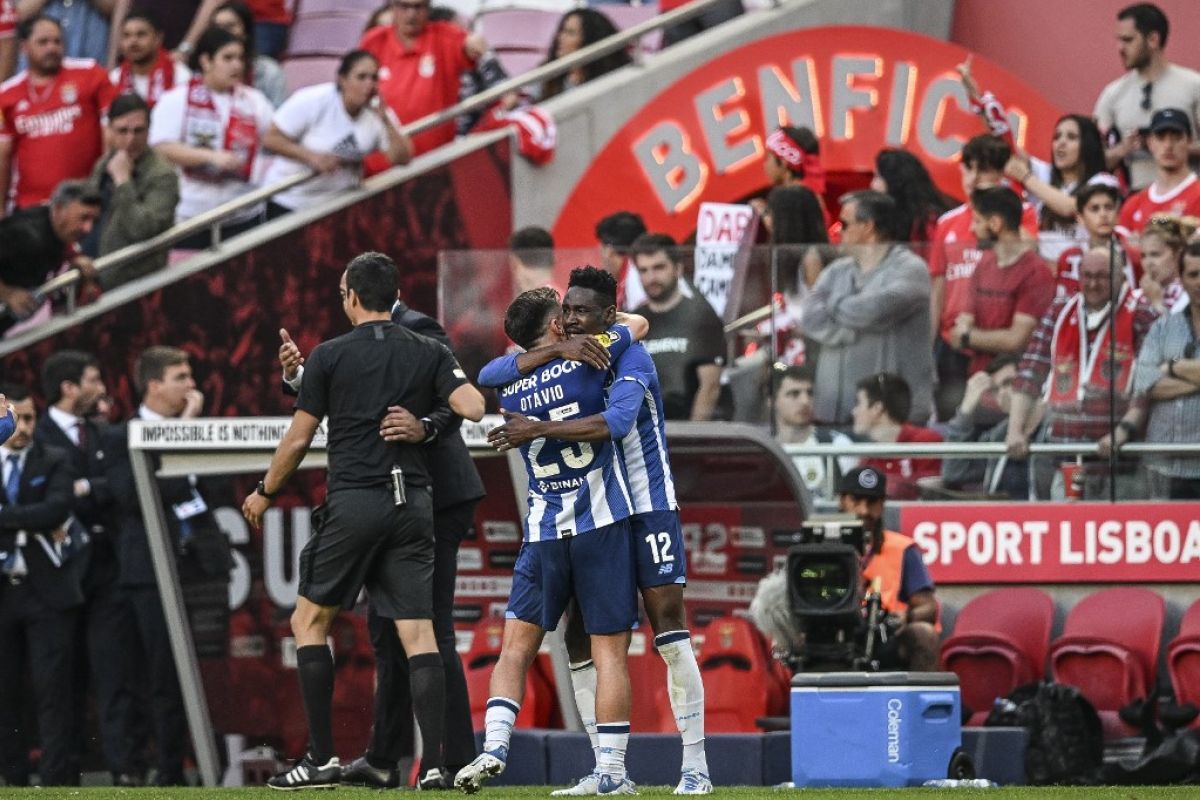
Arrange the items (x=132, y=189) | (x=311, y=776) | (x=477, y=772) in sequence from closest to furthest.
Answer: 1. (x=477, y=772)
2. (x=311, y=776)
3. (x=132, y=189)

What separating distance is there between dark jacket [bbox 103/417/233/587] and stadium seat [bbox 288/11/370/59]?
5364mm

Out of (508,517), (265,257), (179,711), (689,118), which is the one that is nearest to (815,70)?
(689,118)

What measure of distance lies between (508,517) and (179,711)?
225 cm

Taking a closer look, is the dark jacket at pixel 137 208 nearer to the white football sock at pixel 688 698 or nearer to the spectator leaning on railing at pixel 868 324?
the spectator leaning on railing at pixel 868 324

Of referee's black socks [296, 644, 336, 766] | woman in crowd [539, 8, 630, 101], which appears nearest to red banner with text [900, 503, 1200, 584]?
referee's black socks [296, 644, 336, 766]

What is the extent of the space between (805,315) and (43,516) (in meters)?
4.33

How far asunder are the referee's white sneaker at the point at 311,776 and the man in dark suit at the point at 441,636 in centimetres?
49

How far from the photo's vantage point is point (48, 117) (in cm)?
1722

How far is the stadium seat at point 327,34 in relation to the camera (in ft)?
62.8

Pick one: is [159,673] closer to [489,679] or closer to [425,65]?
[489,679]

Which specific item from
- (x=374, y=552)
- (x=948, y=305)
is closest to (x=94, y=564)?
(x=374, y=552)

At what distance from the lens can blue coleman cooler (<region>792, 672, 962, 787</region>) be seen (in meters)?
11.0

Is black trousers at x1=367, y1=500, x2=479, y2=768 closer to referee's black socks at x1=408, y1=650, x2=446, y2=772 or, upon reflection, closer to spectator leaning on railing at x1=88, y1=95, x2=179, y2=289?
referee's black socks at x1=408, y1=650, x2=446, y2=772

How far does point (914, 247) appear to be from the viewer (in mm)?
13797
